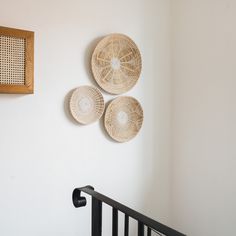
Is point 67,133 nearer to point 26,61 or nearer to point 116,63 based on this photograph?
point 26,61

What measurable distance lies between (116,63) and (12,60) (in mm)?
839

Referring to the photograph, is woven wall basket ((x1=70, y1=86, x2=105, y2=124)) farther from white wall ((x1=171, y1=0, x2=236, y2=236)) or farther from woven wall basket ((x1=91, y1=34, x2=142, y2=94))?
white wall ((x1=171, y1=0, x2=236, y2=236))

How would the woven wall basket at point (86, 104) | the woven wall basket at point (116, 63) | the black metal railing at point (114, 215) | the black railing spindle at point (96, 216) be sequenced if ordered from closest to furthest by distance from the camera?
the black metal railing at point (114, 215)
the black railing spindle at point (96, 216)
the woven wall basket at point (86, 104)
the woven wall basket at point (116, 63)

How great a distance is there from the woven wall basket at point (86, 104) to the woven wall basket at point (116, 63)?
0.10 metres

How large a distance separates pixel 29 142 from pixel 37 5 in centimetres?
94

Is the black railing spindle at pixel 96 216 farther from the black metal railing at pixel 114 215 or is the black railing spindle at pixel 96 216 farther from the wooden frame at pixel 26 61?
the wooden frame at pixel 26 61

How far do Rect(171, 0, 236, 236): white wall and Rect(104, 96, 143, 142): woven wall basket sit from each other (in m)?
0.43

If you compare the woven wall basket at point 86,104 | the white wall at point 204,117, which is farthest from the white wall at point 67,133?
the white wall at point 204,117

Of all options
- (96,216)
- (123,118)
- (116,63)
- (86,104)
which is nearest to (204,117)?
(123,118)

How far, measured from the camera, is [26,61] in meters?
1.75

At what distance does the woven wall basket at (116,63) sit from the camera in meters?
2.15

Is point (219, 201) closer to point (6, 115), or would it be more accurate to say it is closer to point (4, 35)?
point (6, 115)

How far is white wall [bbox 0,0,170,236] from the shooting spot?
72.4 inches

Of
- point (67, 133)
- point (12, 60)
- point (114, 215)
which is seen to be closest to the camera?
point (114, 215)
